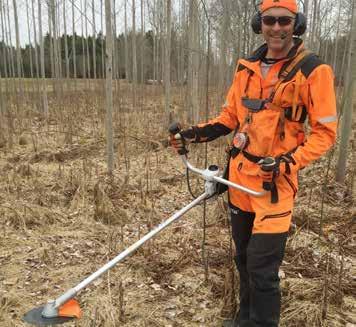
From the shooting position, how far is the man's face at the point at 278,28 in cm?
216

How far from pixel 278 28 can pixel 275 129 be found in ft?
1.80

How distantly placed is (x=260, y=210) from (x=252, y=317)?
2.16 ft

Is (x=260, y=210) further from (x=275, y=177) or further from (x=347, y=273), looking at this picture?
(x=347, y=273)

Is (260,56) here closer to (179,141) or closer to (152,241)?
(179,141)

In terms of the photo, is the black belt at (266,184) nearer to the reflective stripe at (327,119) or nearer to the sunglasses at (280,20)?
the reflective stripe at (327,119)

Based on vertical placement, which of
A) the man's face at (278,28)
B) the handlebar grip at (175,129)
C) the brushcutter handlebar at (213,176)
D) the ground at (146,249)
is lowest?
the ground at (146,249)

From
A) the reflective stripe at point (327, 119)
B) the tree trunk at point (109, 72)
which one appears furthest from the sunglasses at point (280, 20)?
the tree trunk at point (109, 72)

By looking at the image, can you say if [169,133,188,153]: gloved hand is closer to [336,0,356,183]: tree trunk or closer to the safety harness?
the safety harness

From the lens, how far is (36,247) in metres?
4.12

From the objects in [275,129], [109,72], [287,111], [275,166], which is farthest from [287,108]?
[109,72]

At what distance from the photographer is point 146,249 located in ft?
12.9

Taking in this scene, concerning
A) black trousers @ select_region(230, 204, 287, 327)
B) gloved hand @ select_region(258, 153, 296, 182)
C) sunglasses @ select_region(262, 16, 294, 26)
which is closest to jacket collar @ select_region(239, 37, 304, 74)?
sunglasses @ select_region(262, 16, 294, 26)

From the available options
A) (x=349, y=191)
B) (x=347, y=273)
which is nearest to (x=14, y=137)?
(x=349, y=191)

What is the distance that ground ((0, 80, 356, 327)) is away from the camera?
312 cm
